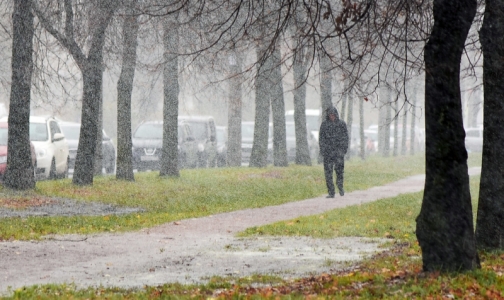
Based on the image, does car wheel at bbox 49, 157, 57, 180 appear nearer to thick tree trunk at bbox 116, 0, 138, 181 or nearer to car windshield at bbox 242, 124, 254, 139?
thick tree trunk at bbox 116, 0, 138, 181

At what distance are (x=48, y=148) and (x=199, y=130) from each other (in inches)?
509

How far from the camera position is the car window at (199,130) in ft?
125

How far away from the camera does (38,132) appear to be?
87.4 feet

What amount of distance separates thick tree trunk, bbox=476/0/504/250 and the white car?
651 inches

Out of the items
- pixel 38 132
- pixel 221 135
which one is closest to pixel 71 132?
pixel 38 132

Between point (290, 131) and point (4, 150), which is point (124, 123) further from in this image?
point (290, 131)

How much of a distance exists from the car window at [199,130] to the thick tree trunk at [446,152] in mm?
29581

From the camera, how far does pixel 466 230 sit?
28.7 feet

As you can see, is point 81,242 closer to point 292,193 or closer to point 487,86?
point 487,86

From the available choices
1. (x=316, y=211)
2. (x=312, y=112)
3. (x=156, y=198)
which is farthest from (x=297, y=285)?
(x=312, y=112)

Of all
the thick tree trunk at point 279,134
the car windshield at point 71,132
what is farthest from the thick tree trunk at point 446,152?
the car windshield at point 71,132

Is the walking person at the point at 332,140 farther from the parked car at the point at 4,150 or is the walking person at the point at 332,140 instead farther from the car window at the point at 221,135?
the car window at the point at 221,135

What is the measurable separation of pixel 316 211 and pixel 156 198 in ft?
12.0

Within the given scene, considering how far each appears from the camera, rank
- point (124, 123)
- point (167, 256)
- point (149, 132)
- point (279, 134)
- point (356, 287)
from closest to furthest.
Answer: point (356, 287) < point (167, 256) < point (124, 123) < point (279, 134) < point (149, 132)
